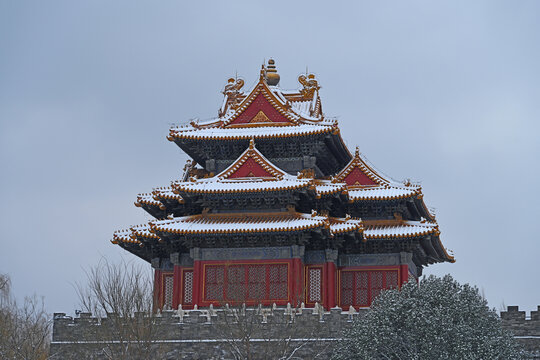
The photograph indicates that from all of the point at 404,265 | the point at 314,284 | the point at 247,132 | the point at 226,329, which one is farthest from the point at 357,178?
the point at 226,329

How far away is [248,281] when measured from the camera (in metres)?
35.7

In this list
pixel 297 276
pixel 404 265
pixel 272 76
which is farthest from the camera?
pixel 272 76

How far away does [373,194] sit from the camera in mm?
37906

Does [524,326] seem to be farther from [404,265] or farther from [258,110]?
[258,110]

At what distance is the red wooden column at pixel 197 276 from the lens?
1399 inches

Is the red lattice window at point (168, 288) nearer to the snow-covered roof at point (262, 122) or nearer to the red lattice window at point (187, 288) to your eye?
the red lattice window at point (187, 288)

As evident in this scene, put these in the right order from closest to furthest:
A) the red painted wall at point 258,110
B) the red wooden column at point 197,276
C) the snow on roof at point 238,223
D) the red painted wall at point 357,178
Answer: the snow on roof at point 238,223, the red wooden column at point 197,276, the red painted wall at point 357,178, the red painted wall at point 258,110

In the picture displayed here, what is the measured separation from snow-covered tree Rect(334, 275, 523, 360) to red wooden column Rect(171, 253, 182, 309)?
10.1 m

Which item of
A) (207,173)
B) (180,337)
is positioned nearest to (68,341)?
(180,337)

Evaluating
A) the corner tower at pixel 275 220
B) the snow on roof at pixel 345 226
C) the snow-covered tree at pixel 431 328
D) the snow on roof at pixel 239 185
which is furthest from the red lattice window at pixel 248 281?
the snow-covered tree at pixel 431 328

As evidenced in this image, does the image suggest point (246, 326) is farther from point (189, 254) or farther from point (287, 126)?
point (287, 126)

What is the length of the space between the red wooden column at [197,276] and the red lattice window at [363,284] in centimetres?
616

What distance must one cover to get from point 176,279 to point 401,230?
9.74 m

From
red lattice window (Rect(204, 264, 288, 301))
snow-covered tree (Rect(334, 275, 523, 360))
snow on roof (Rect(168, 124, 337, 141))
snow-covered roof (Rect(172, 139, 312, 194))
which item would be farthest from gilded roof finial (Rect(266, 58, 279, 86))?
snow-covered tree (Rect(334, 275, 523, 360))
